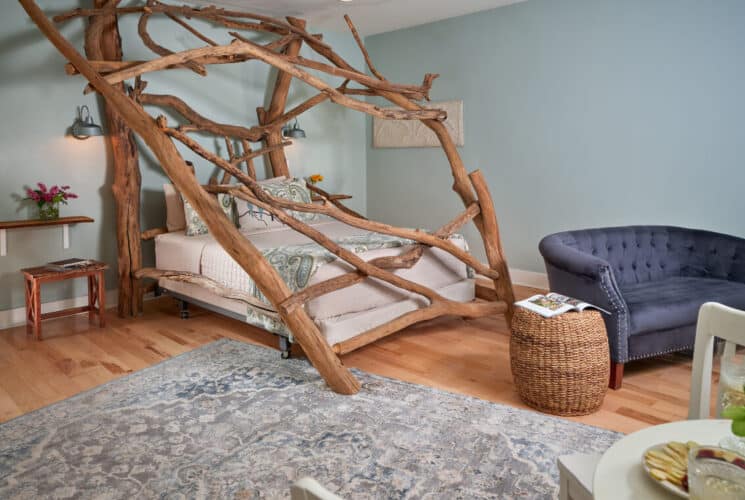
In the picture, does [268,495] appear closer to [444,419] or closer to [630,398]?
[444,419]

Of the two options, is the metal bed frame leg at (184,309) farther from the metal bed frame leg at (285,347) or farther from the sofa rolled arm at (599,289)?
the sofa rolled arm at (599,289)

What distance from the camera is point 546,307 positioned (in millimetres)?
2941

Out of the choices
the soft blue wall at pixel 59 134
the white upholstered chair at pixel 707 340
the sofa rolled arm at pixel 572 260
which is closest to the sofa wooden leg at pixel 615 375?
the sofa rolled arm at pixel 572 260

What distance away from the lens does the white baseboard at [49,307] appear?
436cm

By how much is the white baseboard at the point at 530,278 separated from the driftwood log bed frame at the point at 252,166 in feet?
4.53

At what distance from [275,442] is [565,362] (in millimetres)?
1466

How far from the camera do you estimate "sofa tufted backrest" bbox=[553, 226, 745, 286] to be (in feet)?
12.6

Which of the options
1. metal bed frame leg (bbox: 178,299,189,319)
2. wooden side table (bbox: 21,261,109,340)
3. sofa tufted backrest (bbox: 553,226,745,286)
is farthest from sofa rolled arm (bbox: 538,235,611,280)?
wooden side table (bbox: 21,261,109,340)

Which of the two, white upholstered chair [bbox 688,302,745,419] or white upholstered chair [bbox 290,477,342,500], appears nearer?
white upholstered chair [bbox 290,477,342,500]

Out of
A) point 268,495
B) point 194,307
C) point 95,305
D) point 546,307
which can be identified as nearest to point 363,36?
point 194,307

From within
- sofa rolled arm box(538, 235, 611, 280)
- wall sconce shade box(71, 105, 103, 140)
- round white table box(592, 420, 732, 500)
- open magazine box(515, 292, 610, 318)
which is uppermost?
wall sconce shade box(71, 105, 103, 140)

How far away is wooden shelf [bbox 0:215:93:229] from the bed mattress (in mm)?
636

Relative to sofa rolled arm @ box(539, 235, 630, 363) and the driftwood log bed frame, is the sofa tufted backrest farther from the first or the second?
the driftwood log bed frame

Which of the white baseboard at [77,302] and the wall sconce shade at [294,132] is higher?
the wall sconce shade at [294,132]
